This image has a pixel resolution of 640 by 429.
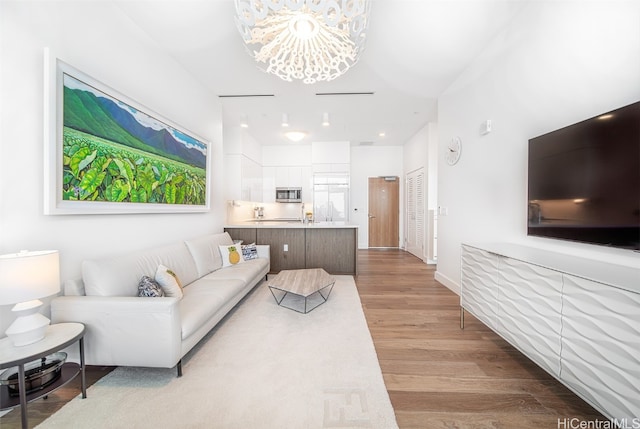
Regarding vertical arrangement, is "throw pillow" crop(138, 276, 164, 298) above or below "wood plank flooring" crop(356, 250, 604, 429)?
above

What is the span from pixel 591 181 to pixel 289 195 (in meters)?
5.47

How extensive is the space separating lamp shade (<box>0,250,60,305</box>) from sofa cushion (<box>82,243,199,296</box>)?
39 centimetres

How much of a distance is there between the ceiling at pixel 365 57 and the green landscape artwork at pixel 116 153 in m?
0.90

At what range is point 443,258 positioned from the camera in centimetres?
363

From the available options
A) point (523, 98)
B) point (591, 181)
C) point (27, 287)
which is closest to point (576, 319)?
point (591, 181)

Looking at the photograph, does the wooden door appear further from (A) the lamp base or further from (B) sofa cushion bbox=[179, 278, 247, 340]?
(A) the lamp base

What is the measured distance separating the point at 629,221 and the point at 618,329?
0.62 m

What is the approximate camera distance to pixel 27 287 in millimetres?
1232

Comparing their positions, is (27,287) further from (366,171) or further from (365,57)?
(366,171)

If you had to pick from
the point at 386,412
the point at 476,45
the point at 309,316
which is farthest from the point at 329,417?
the point at 476,45

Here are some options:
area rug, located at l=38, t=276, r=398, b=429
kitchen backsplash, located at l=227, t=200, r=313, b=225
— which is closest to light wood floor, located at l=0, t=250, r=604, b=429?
area rug, located at l=38, t=276, r=398, b=429

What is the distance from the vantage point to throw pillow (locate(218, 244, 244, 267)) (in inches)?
131

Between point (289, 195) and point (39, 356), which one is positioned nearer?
point (39, 356)

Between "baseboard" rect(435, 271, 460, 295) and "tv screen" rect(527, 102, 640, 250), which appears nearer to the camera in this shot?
"tv screen" rect(527, 102, 640, 250)
